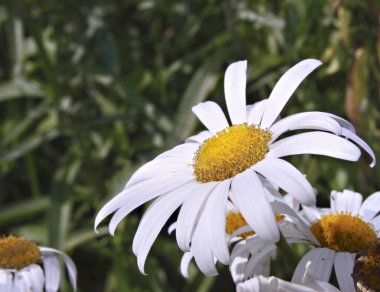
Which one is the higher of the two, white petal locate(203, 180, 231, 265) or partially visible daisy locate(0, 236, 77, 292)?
white petal locate(203, 180, 231, 265)

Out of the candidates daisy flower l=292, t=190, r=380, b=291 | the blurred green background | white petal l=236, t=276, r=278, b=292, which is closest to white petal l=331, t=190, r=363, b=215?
daisy flower l=292, t=190, r=380, b=291

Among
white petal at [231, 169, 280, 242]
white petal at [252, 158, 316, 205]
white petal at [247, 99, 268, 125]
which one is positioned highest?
white petal at [247, 99, 268, 125]

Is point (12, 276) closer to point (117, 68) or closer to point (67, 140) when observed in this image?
point (117, 68)

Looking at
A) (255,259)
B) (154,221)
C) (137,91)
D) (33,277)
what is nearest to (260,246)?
(255,259)

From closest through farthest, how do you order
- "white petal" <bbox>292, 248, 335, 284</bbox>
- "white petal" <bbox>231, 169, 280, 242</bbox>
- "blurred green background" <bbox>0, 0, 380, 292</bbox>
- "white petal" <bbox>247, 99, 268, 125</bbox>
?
1. "white petal" <bbox>231, 169, 280, 242</bbox>
2. "white petal" <bbox>292, 248, 335, 284</bbox>
3. "white petal" <bbox>247, 99, 268, 125</bbox>
4. "blurred green background" <bbox>0, 0, 380, 292</bbox>

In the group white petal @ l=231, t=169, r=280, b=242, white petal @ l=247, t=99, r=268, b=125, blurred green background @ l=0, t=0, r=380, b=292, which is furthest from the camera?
blurred green background @ l=0, t=0, r=380, b=292

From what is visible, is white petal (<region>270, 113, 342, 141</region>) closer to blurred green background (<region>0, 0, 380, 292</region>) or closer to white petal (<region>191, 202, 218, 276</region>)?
white petal (<region>191, 202, 218, 276</region>)

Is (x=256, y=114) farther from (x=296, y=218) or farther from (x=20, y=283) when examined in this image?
(x=20, y=283)
